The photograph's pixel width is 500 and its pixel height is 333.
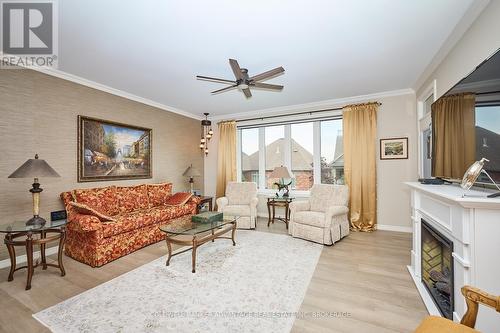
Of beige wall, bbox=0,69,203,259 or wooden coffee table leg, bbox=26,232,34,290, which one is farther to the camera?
beige wall, bbox=0,69,203,259

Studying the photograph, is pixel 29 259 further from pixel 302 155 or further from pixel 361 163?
pixel 361 163

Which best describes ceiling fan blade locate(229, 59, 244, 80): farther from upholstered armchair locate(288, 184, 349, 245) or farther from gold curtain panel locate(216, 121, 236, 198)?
gold curtain panel locate(216, 121, 236, 198)

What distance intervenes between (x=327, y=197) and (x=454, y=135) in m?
2.35

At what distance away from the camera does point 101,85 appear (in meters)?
3.85

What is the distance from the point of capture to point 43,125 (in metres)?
3.18

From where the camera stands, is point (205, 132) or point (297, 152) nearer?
point (297, 152)

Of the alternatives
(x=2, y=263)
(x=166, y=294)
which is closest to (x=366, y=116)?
(x=166, y=294)

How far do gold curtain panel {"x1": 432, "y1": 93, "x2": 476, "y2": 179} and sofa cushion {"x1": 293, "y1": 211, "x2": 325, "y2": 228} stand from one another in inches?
64.8

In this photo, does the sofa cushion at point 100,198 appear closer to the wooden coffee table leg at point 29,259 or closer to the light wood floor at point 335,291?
the light wood floor at point 335,291

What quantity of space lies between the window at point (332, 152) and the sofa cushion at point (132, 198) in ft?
12.6

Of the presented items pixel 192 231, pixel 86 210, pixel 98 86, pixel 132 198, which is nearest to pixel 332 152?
pixel 192 231

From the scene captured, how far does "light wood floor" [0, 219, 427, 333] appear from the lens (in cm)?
180

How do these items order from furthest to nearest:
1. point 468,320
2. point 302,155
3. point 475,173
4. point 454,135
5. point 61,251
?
point 302,155
point 61,251
point 454,135
point 475,173
point 468,320

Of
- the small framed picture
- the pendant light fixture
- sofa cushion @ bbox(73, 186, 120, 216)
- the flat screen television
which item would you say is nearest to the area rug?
sofa cushion @ bbox(73, 186, 120, 216)
